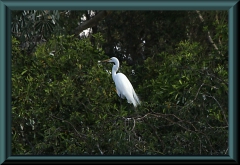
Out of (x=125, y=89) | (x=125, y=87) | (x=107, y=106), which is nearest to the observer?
(x=107, y=106)

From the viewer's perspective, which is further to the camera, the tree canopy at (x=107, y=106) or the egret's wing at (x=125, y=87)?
the egret's wing at (x=125, y=87)

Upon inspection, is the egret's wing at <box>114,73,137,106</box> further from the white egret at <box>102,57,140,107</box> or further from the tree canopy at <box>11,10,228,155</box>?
the tree canopy at <box>11,10,228,155</box>

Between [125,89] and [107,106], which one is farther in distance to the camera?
[125,89]

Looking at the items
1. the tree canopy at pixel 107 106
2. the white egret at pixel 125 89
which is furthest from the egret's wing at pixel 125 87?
the tree canopy at pixel 107 106

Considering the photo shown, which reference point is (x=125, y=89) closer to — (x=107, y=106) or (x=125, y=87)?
(x=125, y=87)

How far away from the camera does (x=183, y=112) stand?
3.37m

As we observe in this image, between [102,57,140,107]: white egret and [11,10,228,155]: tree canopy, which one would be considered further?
[102,57,140,107]: white egret

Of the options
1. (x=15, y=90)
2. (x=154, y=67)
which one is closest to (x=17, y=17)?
(x=154, y=67)

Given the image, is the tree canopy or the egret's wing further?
the egret's wing

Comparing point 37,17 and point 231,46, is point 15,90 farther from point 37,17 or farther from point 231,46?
point 37,17

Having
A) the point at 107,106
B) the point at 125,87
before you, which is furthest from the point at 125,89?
the point at 107,106

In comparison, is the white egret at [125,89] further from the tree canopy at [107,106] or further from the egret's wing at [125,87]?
the tree canopy at [107,106]

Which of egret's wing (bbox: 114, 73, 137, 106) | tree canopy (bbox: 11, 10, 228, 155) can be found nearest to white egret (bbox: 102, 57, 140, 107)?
egret's wing (bbox: 114, 73, 137, 106)

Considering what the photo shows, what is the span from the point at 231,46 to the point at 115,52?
7.85 m
